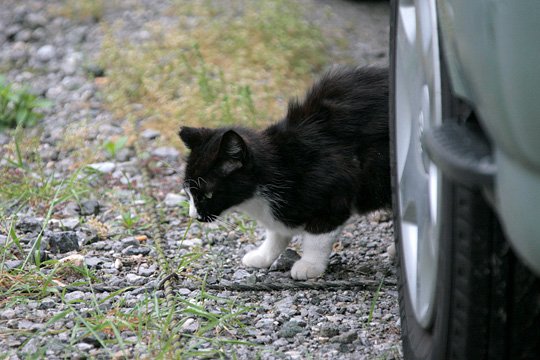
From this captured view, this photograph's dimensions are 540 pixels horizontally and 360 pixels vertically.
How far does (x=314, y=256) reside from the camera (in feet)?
12.6

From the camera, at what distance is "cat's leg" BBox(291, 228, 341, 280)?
379cm

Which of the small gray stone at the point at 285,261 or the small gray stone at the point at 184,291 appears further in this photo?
the small gray stone at the point at 285,261

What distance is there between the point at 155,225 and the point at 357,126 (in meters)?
1.21

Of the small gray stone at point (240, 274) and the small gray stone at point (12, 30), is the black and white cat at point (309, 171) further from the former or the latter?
the small gray stone at point (12, 30)

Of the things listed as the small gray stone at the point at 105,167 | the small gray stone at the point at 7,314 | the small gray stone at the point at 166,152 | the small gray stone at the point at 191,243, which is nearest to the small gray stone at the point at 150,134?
the small gray stone at the point at 166,152

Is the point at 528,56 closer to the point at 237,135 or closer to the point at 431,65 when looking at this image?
the point at 431,65

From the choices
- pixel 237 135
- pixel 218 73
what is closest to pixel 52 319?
pixel 237 135

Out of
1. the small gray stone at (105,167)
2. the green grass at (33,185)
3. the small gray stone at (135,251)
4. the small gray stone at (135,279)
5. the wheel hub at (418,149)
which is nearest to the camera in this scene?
the wheel hub at (418,149)

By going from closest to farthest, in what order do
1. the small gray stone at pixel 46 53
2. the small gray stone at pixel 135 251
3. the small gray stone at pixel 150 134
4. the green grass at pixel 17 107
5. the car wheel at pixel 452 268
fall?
the car wheel at pixel 452 268
the small gray stone at pixel 135 251
the small gray stone at pixel 150 134
the green grass at pixel 17 107
the small gray stone at pixel 46 53

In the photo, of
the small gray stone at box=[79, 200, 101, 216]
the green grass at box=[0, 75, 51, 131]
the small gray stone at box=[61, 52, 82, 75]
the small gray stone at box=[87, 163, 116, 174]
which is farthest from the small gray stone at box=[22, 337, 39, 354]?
the small gray stone at box=[61, 52, 82, 75]

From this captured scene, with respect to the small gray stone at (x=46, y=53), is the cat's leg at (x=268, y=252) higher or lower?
higher

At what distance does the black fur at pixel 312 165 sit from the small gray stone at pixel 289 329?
0.73 metres

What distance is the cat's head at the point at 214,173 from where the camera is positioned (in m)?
3.73

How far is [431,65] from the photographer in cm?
228
